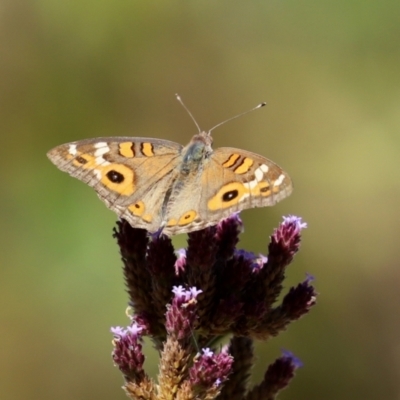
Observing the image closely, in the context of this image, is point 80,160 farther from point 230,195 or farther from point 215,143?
point 215,143

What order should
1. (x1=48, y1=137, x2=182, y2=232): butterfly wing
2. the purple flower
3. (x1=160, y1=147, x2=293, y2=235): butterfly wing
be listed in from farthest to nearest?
1. (x1=48, y1=137, x2=182, y2=232): butterfly wing
2. (x1=160, y1=147, x2=293, y2=235): butterfly wing
3. the purple flower

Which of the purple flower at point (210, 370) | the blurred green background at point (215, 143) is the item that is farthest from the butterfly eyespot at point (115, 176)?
the blurred green background at point (215, 143)

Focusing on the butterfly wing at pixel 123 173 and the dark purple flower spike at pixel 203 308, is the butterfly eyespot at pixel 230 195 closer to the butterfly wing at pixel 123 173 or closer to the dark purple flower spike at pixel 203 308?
the dark purple flower spike at pixel 203 308

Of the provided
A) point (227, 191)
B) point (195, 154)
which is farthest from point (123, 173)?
point (227, 191)

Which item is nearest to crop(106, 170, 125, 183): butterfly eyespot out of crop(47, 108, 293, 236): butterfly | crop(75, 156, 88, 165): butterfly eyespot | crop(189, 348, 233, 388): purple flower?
crop(47, 108, 293, 236): butterfly

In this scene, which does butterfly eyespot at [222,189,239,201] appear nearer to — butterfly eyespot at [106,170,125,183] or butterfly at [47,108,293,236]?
butterfly at [47,108,293,236]
